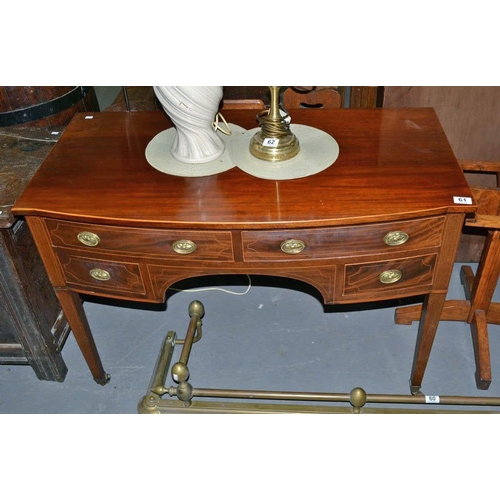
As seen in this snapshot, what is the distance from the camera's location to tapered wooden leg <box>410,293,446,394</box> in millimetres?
2055

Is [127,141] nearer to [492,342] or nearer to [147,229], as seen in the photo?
[147,229]

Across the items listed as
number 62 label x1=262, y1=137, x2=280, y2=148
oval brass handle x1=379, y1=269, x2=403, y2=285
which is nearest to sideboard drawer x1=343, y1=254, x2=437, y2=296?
oval brass handle x1=379, y1=269, x2=403, y2=285

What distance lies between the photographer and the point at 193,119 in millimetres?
1873

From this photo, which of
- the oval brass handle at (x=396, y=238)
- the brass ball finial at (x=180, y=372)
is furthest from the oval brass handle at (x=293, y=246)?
the brass ball finial at (x=180, y=372)

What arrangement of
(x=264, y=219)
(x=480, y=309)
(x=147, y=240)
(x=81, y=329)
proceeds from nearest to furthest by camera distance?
(x=264, y=219), (x=147, y=240), (x=81, y=329), (x=480, y=309)

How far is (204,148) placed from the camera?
198 centimetres

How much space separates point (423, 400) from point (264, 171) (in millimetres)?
1071

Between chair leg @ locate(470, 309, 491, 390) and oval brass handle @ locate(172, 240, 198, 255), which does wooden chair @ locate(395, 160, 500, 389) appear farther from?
oval brass handle @ locate(172, 240, 198, 255)

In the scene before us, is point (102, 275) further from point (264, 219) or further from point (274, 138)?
point (274, 138)

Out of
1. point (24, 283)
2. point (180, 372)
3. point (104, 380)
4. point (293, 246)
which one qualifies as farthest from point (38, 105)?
point (293, 246)

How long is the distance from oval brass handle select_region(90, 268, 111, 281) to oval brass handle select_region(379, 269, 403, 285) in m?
0.98

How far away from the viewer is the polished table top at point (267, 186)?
5.72 ft

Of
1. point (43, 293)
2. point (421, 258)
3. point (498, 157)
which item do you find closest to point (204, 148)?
point (421, 258)

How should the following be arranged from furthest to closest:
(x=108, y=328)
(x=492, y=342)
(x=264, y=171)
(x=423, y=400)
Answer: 1. (x=108, y=328)
2. (x=492, y=342)
3. (x=423, y=400)
4. (x=264, y=171)
